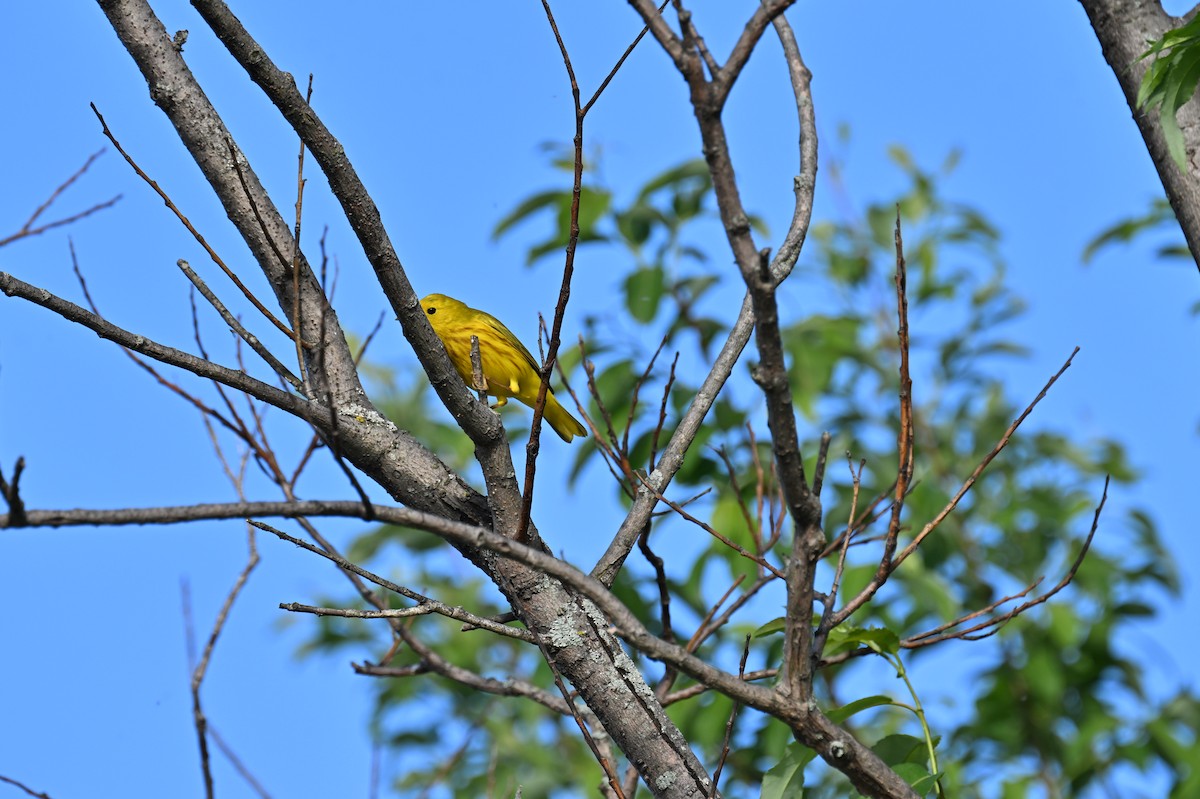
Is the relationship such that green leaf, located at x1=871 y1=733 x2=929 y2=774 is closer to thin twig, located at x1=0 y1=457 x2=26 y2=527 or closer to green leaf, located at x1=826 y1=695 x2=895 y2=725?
green leaf, located at x1=826 y1=695 x2=895 y2=725

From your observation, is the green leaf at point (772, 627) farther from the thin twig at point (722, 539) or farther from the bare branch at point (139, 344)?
the bare branch at point (139, 344)

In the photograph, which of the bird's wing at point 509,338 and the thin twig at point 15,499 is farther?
the bird's wing at point 509,338

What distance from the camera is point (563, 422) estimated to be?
5.01m

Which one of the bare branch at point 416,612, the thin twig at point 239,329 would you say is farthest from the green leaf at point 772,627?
the thin twig at point 239,329

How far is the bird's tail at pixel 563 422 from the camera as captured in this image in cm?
492

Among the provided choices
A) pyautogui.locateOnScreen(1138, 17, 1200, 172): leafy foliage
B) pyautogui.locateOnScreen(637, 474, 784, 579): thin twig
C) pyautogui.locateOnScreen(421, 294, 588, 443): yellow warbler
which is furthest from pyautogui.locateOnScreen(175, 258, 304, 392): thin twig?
pyautogui.locateOnScreen(421, 294, 588, 443): yellow warbler

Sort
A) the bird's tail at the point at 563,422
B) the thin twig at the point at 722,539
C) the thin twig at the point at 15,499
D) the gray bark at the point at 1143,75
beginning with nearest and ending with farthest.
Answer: the thin twig at the point at 15,499 < the thin twig at the point at 722,539 < the gray bark at the point at 1143,75 < the bird's tail at the point at 563,422

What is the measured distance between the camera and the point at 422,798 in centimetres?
332

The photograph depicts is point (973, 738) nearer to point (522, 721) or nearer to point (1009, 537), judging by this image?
point (1009, 537)

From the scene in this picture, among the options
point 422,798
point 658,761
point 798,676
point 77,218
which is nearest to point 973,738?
point 422,798

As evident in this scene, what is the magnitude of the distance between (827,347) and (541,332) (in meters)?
2.76

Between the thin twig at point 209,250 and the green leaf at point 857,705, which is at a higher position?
the thin twig at point 209,250

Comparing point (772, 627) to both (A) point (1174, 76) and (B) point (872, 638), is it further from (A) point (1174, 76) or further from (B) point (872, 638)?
(A) point (1174, 76)

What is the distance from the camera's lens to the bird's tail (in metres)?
4.92
